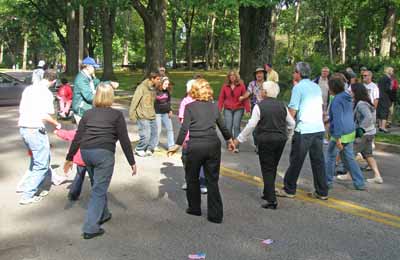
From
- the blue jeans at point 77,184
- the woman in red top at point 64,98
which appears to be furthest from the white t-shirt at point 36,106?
the woman in red top at point 64,98

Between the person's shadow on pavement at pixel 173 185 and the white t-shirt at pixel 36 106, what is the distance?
6.46 ft

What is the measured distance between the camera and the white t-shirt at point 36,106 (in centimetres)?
664

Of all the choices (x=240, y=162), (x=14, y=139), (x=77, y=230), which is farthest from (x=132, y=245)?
(x=14, y=139)

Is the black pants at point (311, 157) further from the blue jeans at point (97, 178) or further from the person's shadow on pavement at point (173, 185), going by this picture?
the blue jeans at point (97, 178)

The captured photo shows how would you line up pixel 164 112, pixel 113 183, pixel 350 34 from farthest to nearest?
pixel 350 34, pixel 164 112, pixel 113 183

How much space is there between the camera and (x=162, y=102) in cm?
1027

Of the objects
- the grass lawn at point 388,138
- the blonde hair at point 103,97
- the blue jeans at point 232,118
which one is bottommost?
the grass lawn at point 388,138

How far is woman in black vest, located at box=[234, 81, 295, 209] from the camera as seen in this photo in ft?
21.4

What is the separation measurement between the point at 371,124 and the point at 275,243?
3.58m

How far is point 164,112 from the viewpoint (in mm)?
10359

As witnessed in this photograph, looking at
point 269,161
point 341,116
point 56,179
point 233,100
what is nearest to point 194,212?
point 269,161

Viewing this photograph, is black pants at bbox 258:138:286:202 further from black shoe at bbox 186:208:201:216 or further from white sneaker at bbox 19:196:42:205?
white sneaker at bbox 19:196:42:205

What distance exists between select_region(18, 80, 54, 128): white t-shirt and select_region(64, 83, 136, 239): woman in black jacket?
1321 mm

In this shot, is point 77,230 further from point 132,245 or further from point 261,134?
point 261,134
